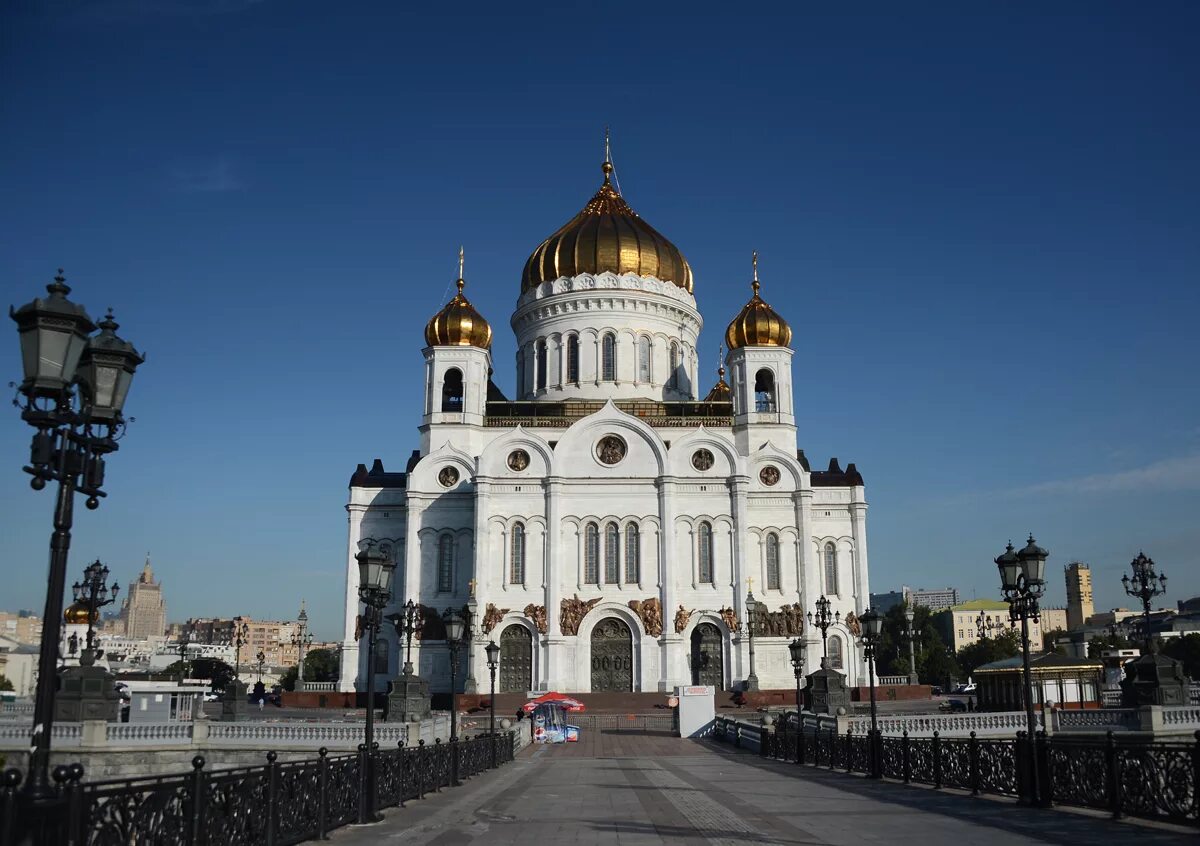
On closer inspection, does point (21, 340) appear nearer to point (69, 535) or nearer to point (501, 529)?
point (69, 535)

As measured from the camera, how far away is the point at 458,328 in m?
50.0

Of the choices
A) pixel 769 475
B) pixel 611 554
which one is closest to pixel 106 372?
pixel 611 554

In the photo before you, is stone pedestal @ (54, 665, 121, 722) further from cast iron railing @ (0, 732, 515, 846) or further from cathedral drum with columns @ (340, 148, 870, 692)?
cathedral drum with columns @ (340, 148, 870, 692)

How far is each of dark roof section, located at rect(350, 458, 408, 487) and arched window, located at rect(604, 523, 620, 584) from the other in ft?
33.7

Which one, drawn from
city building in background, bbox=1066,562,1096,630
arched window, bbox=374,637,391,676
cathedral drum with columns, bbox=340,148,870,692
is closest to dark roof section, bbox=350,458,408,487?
cathedral drum with columns, bbox=340,148,870,692

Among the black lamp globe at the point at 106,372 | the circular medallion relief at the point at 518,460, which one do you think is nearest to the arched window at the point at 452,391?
the circular medallion relief at the point at 518,460

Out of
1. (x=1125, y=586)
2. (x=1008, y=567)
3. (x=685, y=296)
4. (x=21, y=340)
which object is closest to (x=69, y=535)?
(x=21, y=340)

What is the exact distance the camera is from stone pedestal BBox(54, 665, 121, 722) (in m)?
27.2

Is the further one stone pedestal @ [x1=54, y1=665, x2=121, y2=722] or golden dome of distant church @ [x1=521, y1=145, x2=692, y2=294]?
golden dome of distant church @ [x1=521, y1=145, x2=692, y2=294]

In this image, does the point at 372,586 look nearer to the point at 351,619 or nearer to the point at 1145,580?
the point at 1145,580

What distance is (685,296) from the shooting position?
5566cm

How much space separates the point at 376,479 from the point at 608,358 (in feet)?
42.6

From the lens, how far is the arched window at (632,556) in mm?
45844

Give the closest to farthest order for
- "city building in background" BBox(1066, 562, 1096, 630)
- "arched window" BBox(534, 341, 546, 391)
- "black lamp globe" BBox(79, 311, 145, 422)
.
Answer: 1. "black lamp globe" BBox(79, 311, 145, 422)
2. "arched window" BBox(534, 341, 546, 391)
3. "city building in background" BBox(1066, 562, 1096, 630)
